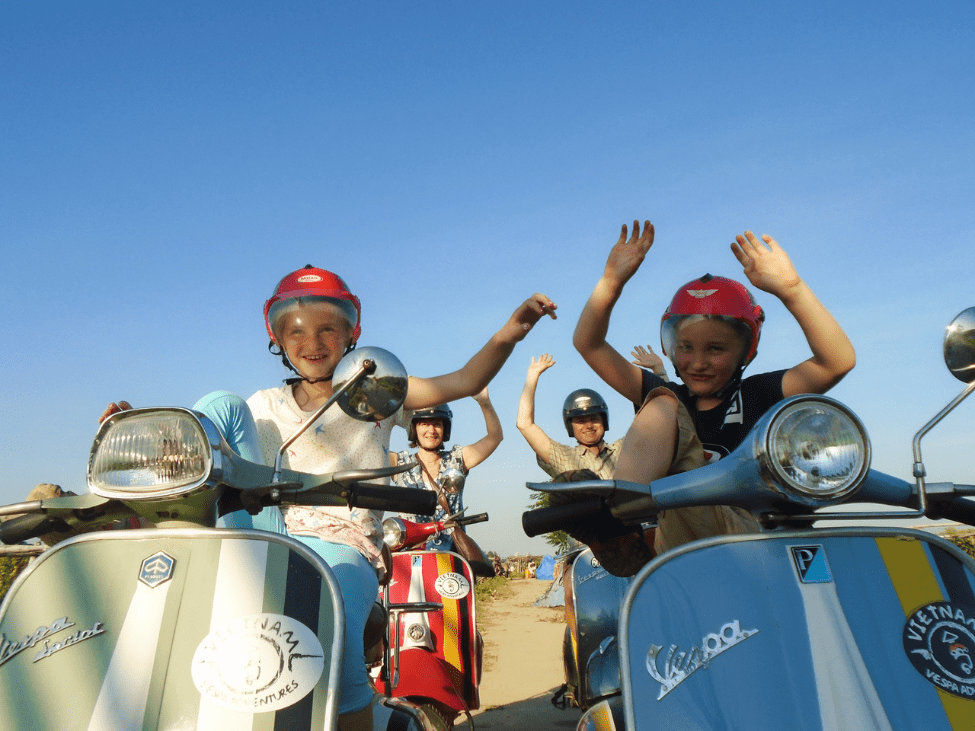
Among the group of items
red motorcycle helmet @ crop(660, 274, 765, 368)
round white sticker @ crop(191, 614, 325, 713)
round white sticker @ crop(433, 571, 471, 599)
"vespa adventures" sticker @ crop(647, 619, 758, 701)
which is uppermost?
red motorcycle helmet @ crop(660, 274, 765, 368)

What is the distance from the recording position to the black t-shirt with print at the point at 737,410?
2.92 metres

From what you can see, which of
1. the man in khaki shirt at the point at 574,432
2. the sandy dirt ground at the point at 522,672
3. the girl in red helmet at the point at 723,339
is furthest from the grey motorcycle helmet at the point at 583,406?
the girl in red helmet at the point at 723,339

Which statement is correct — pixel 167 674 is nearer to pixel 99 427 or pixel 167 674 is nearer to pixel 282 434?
pixel 99 427

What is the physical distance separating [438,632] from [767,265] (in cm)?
261

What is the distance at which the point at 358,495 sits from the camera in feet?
6.51

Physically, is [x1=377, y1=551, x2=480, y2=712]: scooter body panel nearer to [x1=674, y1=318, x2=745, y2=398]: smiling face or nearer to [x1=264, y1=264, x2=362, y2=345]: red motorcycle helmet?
[x1=264, y1=264, x2=362, y2=345]: red motorcycle helmet

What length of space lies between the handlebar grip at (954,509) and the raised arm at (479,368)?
1409 millimetres

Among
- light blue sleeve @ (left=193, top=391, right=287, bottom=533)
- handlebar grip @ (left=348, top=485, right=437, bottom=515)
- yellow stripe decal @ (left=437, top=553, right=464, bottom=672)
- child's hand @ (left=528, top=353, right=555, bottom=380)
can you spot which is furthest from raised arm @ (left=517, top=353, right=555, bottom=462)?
handlebar grip @ (left=348, top=485, right=437, bottom=515)

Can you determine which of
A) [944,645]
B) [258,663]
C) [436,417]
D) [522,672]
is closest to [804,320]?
[944,645]

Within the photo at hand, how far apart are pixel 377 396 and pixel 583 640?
8.87 feet

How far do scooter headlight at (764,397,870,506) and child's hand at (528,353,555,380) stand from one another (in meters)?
4.12

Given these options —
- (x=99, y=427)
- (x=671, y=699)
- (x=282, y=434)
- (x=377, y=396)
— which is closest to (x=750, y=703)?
(x=671, y=699)

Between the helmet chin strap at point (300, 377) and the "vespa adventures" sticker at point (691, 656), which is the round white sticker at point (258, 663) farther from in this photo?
the helmet chin strap at point (300, 377)

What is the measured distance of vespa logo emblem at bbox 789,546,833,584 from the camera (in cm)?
156
